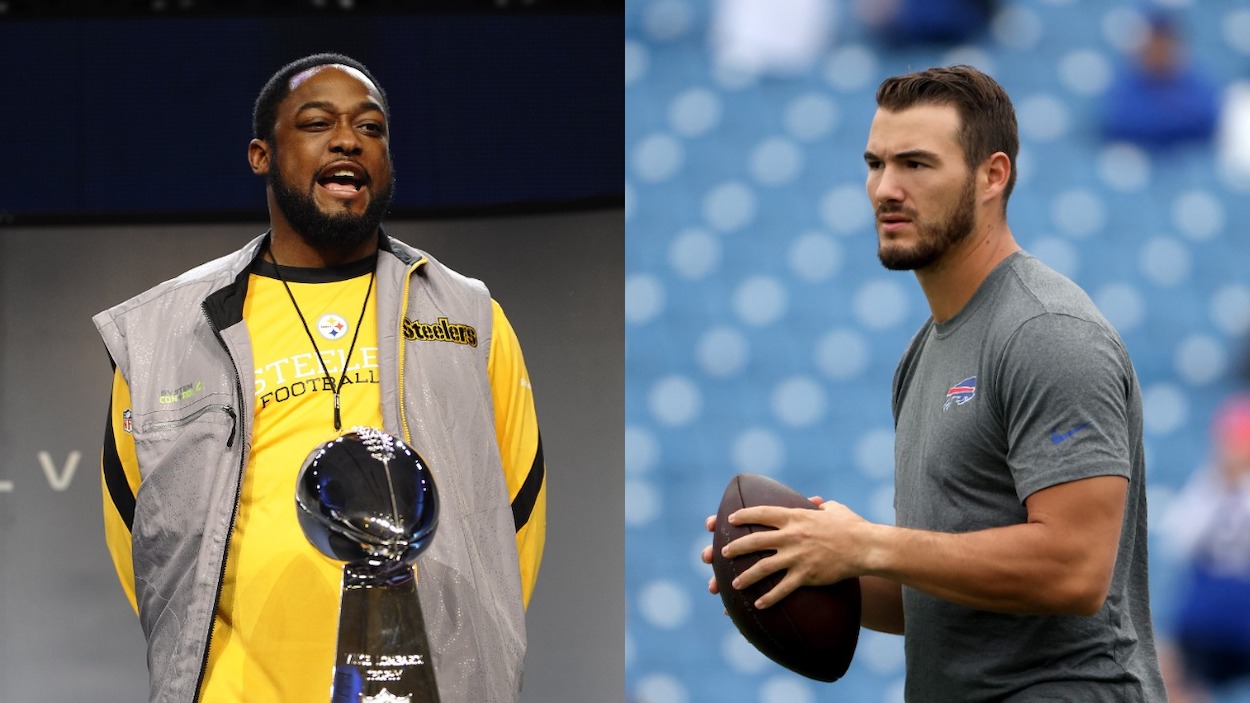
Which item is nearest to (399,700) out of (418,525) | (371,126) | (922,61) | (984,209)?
(418,525)

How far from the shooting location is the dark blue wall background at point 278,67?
344 centimetres

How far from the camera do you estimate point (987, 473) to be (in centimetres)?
152

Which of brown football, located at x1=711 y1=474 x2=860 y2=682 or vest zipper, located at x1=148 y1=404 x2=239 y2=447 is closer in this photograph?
brown football, located at x1=711 y1=474 x2=860 y2=682

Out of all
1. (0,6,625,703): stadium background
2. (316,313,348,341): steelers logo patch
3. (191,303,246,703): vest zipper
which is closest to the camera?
(191,303,246,703): vest zipper

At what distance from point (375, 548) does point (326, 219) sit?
966 mm

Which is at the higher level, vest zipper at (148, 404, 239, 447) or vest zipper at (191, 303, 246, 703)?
vest zipper at (148, 404, 239, 447)

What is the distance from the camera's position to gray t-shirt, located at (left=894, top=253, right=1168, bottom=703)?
56.1 inches

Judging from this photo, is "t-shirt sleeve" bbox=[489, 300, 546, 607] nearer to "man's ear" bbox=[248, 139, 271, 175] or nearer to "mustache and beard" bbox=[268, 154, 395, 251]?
"mustache and beard" bbox=[268, 154, 395, 251]

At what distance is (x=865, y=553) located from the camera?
1.46 m

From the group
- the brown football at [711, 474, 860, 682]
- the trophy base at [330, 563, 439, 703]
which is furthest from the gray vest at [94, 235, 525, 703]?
the trophy base at [330, 563, 439, 703]

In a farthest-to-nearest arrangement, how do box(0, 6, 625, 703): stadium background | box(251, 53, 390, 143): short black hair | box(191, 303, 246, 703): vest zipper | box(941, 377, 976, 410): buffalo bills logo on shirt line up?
Result: box(0, 6, 625, 703): stadium background, box(251, 53, 390, 143): short black hair, box(191, 303, 246, 703): vest zipper, box(941, 377, 976, 410): buffalo bills logo on shirt

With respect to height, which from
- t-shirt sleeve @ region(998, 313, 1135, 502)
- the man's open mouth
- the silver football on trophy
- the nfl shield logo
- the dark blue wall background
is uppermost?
the dark blue wall background

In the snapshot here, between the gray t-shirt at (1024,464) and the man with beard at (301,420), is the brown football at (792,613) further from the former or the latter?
the man with beard at (301,420)

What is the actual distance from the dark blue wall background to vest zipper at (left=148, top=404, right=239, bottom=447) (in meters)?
1.62
